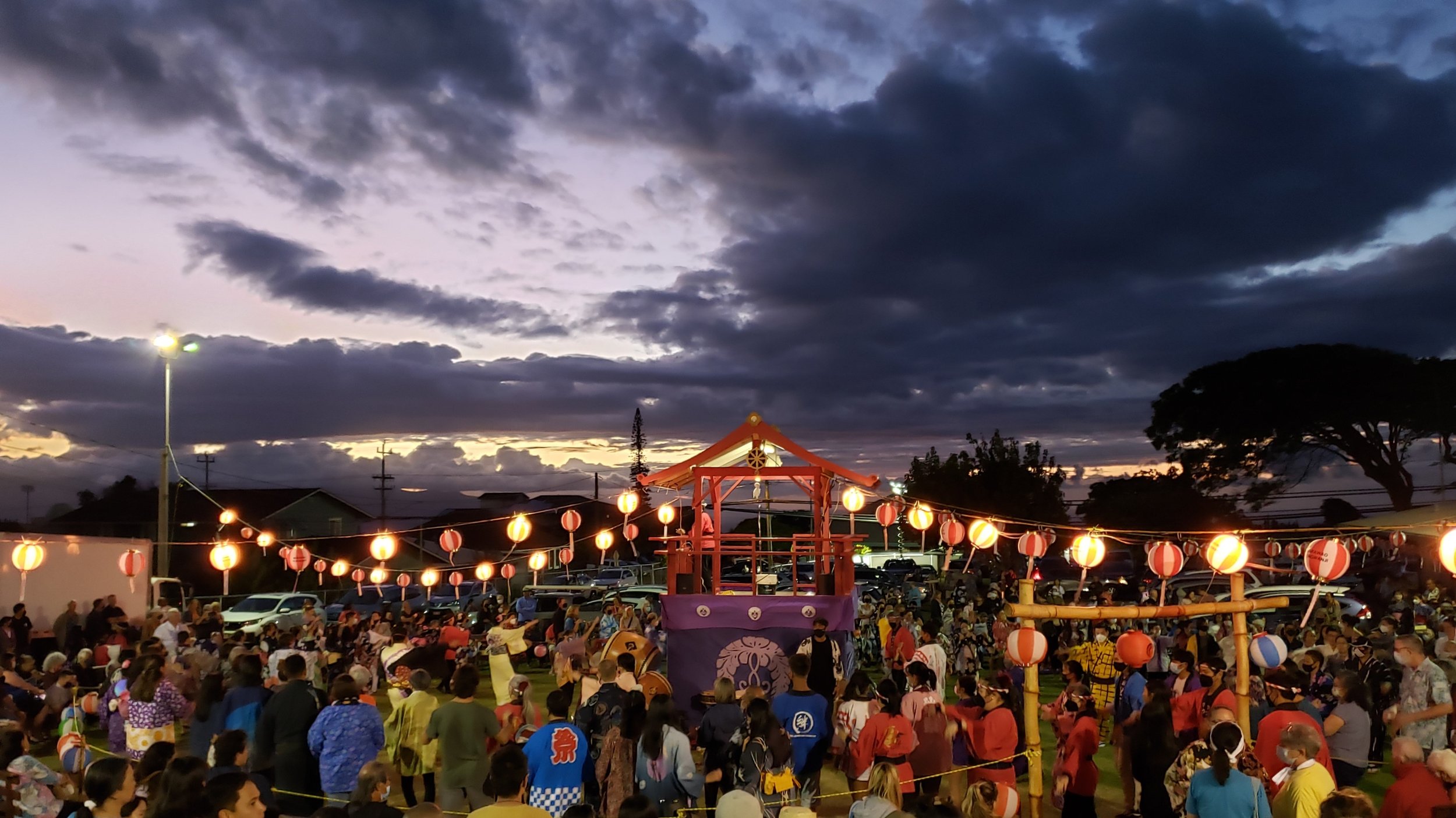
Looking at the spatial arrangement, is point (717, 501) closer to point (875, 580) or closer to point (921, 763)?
point (921, 763)

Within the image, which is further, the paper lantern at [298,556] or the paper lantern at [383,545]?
the paper lantern at [298,556]

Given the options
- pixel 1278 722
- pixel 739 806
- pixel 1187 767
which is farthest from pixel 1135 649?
pixel 739 806

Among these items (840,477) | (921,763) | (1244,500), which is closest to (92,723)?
(840,477)

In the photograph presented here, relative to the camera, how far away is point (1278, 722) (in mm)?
6887

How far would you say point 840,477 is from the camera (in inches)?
576

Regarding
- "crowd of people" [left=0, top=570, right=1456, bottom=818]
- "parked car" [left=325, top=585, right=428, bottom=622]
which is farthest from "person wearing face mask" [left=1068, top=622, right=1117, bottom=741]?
"parked car" [left=325, top=585, right=428, bottom=622]

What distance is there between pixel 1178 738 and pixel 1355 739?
1.57 meters

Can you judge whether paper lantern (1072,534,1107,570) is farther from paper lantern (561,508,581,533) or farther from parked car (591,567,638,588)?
parked car (591,567,638,588)

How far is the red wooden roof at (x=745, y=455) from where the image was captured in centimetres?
1409

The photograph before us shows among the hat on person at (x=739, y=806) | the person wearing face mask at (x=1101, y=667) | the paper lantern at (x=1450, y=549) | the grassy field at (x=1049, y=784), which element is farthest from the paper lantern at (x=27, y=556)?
the paper lantern at (x=1450, y=549)

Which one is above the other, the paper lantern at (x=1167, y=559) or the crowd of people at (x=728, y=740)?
the paper lantern at (x=1167, y=559)

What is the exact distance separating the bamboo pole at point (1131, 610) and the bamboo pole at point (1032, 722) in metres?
0.05

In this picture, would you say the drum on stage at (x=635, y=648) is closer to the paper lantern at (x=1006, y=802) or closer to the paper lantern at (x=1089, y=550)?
the paper lantern at (x=1006, y=802)

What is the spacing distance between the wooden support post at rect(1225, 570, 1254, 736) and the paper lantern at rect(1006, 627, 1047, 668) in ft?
5.69
